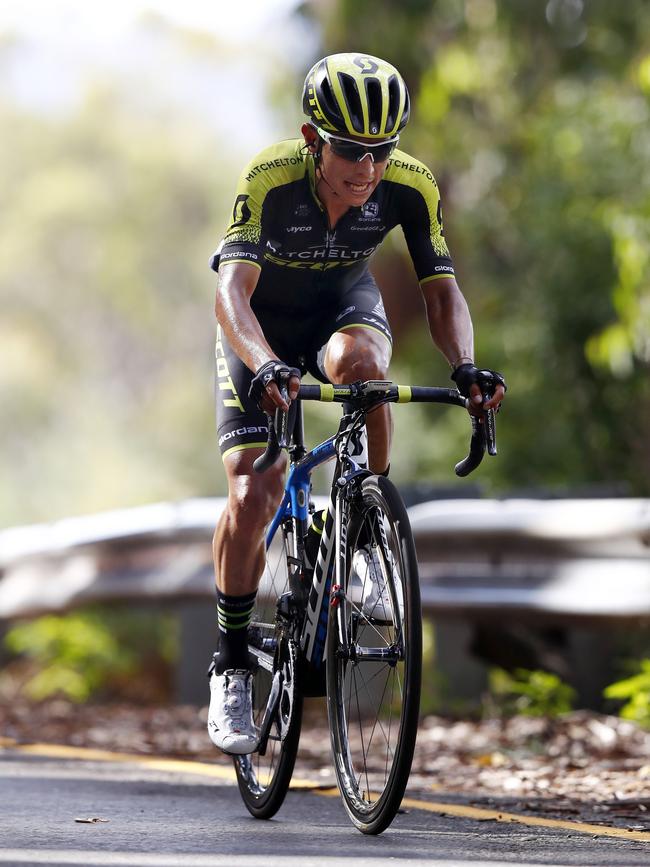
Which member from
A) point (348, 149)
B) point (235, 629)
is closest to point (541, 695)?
point (235, 629)

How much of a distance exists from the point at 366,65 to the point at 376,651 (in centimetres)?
183

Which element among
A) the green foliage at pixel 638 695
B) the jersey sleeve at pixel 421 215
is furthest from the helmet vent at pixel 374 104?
the green foliage at pixel 638 695

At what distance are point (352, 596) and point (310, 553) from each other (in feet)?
1.44

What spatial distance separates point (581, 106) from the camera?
1591 centimetres

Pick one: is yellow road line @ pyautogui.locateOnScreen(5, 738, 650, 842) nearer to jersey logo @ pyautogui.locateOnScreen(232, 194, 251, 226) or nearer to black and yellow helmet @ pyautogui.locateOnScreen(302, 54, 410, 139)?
jersey logo @ pyautogui.locateOnScreen(232, 194, 251, 226)

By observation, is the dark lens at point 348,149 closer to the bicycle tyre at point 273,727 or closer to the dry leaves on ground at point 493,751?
the bicycle tyre at point 273,727

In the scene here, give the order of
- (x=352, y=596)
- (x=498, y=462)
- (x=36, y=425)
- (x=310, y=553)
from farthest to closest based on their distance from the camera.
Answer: (x=36, y=425)
(x=498, y=462)
(x=310, y=553)
(x=352, y=596)

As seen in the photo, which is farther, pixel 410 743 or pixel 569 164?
pixel 569 164

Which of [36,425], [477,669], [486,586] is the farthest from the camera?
[36,425]

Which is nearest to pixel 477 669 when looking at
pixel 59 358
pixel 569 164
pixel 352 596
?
pixel 352 596

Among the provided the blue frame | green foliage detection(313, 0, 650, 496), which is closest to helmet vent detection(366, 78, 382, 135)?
the blue frame

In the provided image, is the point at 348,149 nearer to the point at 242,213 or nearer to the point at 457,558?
the point at 242,213

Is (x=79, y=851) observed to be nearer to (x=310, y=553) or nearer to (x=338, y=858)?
(x=338, y=858)

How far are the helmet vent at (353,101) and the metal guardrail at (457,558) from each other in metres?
2.62
